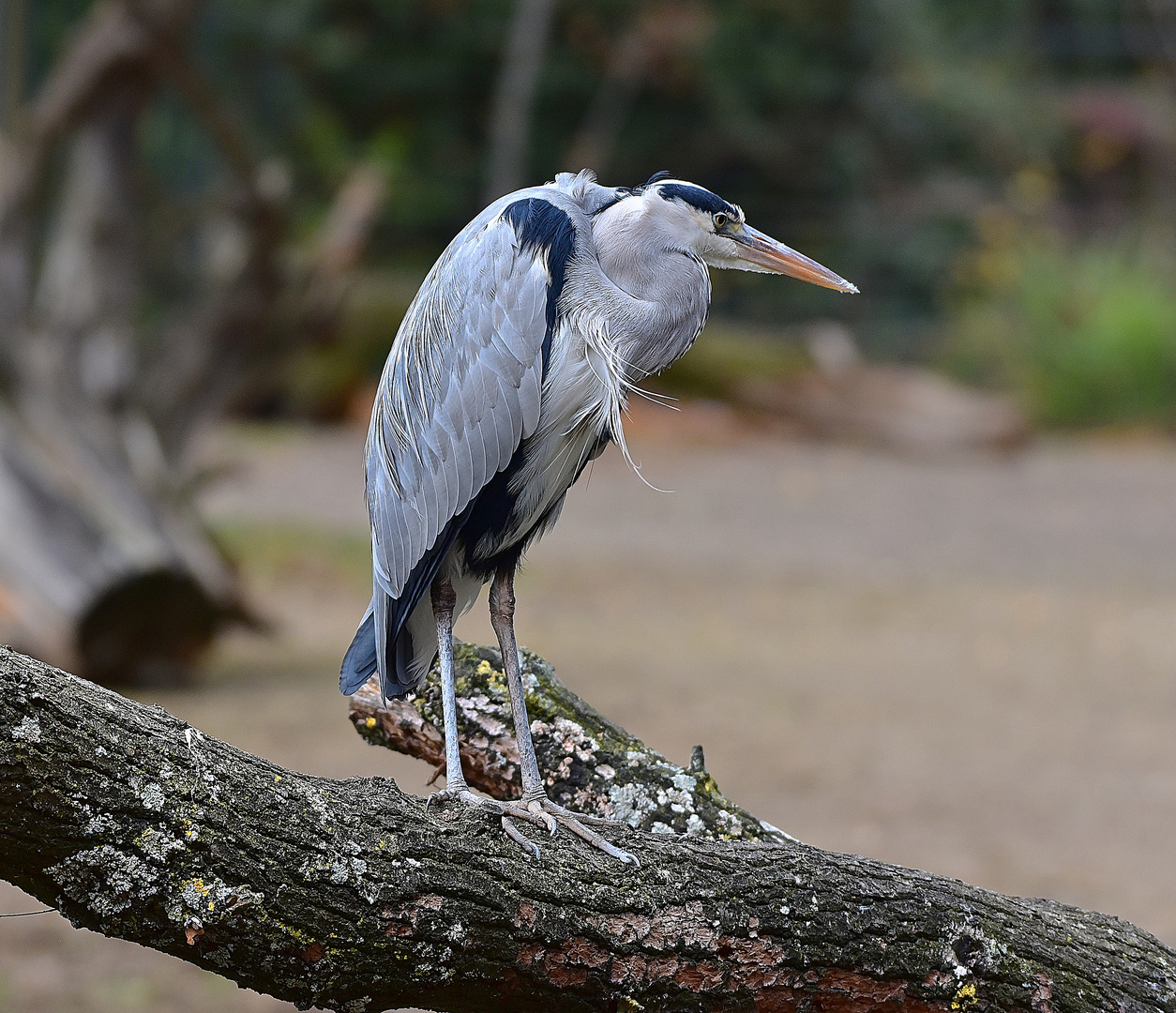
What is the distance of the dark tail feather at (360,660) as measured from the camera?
2.83 m

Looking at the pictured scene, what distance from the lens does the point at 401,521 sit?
9.58ft

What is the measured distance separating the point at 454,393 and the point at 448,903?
3.76ft

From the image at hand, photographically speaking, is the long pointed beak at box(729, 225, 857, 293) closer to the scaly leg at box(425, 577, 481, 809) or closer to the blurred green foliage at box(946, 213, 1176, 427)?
the scaly leg at box(425, 577, 481, 809)

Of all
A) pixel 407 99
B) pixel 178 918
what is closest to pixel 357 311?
pixel 407 99

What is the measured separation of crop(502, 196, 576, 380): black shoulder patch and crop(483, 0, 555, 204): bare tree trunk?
680 inches

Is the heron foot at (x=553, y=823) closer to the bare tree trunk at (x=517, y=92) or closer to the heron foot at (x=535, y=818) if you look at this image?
the heron foot at (x=535, y=818)

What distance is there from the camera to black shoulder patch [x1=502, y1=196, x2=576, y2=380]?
276cm

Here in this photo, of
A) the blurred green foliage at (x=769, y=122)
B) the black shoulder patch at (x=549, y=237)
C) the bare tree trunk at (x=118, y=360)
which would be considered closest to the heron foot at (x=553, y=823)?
the black shoulder patch at (x=549, y=237)

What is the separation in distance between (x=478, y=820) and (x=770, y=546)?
1011 centimetres

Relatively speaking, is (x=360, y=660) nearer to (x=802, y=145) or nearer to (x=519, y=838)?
(x=519, y=838)

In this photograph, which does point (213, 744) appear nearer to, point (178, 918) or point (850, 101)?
point (178, 918)

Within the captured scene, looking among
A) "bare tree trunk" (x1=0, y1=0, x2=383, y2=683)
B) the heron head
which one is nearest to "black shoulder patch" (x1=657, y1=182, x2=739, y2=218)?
the heron head

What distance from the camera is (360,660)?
9.48ft

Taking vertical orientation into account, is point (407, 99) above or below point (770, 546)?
above
